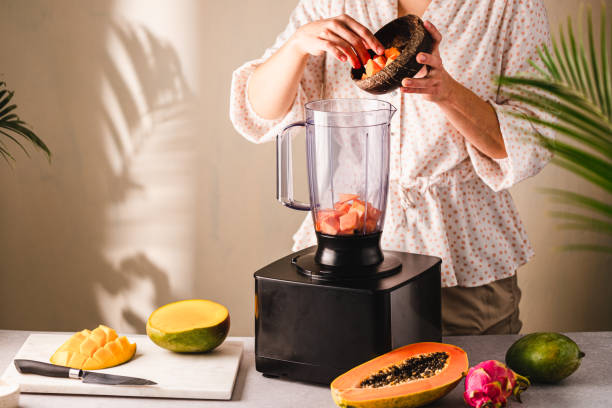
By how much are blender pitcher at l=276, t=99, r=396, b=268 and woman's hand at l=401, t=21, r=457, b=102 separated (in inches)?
2.4

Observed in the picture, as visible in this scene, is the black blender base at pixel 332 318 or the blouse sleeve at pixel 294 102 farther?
the blouse sleeve at pixel 294 102

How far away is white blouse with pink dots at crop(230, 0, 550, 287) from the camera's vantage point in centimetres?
131

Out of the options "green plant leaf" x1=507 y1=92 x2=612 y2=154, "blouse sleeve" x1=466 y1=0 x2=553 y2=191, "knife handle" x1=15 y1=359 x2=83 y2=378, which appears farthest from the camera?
"blouse sleeve" x1=466 y1=0 x2=553 y2=191

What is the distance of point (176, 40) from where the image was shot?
2059 mm

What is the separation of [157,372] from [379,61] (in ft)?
2.04

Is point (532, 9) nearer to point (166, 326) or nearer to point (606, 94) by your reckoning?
point (606, 94)

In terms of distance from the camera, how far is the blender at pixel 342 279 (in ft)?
3.04

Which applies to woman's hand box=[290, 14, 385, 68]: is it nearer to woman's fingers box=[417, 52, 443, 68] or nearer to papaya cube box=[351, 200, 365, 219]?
woman's fingers box=[417, 52, 443, 68]

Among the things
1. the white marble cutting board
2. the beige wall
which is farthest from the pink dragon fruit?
the beige wall

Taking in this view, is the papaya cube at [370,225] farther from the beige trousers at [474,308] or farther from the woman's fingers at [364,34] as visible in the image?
the beige trousers at [474,308]

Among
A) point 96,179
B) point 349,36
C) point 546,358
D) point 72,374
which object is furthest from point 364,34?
point 96,179

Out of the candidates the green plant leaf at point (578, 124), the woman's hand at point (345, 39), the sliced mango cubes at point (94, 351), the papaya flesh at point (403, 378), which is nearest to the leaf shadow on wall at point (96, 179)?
the woman's hand at point (345, 39)

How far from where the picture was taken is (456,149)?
1307 mm

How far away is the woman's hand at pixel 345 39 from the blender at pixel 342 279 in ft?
0.30
